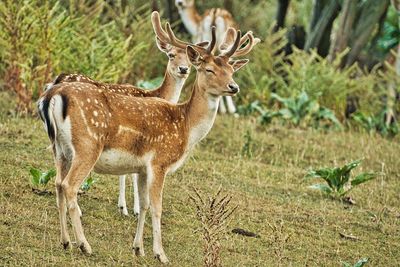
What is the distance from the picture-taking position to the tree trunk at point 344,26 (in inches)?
735

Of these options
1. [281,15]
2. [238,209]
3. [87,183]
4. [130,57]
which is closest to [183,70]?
[238,209]

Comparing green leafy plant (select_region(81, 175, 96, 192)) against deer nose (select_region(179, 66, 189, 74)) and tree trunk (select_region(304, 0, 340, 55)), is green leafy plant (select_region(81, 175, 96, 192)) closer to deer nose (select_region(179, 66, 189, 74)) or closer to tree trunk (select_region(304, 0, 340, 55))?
deer nose (select_region(179, 66, 189, 74))

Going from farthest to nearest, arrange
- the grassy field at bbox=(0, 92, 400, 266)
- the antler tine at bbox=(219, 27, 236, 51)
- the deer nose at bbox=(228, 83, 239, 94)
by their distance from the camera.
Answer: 1. the antler tine at bbox=(219, 27, 236, 51)
2. the deer nose at bbox=(228, 83, 239, 94)
3. the grassy field at bbox=(0, 92, 400, 266)

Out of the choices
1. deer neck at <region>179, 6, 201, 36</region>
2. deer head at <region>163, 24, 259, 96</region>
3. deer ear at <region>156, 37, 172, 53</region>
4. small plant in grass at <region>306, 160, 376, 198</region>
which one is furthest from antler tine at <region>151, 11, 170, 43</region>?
deer neck at <region>179, 6, 201, 36</region>

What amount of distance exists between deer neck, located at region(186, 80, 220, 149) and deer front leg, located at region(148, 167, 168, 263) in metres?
0.54

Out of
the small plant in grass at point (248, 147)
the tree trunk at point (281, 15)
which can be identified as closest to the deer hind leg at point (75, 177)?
the small plant in grass at point (248, 147)

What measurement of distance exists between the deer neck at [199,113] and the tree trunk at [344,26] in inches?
397

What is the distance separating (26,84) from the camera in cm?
1341

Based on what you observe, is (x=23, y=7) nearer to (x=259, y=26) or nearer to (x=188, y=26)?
(x=188, y=26)

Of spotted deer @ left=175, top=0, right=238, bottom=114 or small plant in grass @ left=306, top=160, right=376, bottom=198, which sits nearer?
small plant in grass @ left=306, top=160, right=376, bottom=198

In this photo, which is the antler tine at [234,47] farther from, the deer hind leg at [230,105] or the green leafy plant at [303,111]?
the deer hind leg at [230,105]

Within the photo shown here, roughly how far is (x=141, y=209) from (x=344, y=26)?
1099 cm

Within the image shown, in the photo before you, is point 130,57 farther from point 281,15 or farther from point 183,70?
point 281,15

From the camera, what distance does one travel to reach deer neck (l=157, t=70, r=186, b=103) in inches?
419
